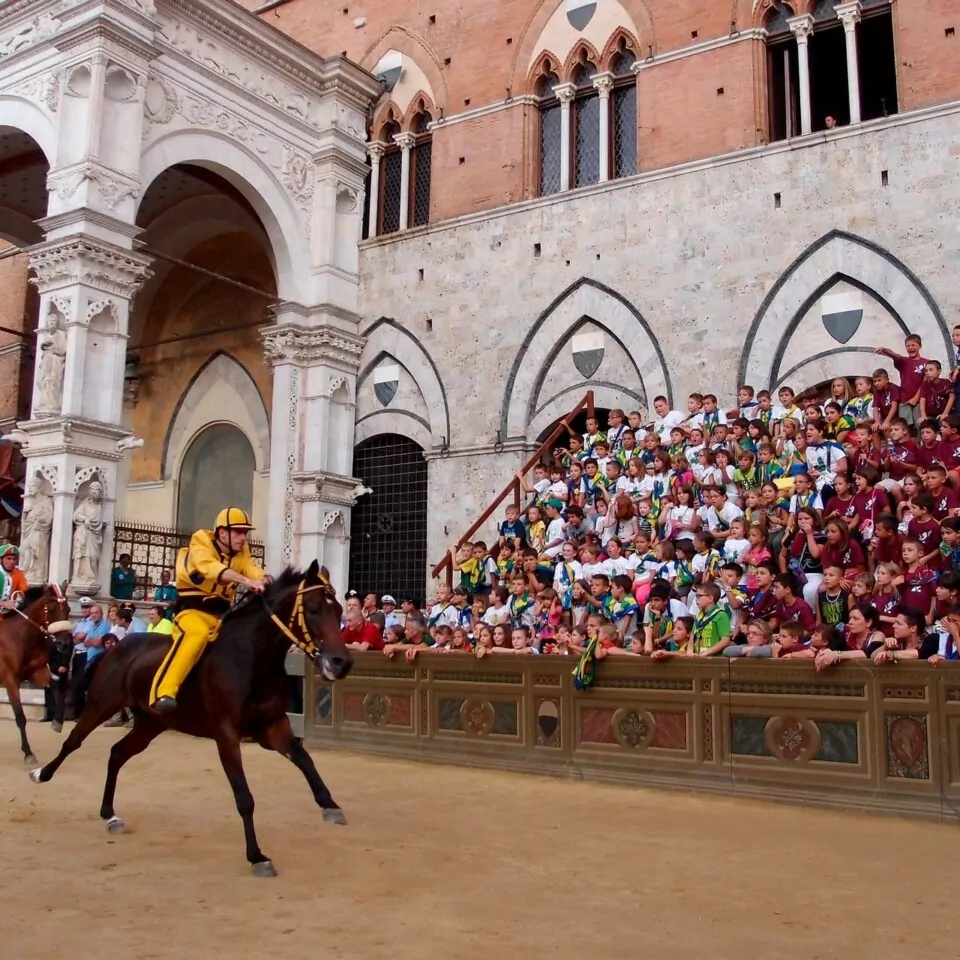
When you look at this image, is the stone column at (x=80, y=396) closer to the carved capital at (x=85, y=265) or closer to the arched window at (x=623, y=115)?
the carved capital at (x=85, y=265)

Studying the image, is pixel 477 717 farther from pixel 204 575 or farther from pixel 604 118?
pixel 604 118

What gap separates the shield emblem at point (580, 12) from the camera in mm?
19234

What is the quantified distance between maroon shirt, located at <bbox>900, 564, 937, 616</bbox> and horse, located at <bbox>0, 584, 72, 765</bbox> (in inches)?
315

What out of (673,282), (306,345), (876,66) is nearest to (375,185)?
(306,345)

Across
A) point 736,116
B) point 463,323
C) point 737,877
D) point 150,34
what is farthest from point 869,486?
point 150,34

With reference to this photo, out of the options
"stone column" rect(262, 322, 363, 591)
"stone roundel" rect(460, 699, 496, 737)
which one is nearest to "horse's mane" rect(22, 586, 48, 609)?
"stone roundel" rect(460, 699, 496, 737)

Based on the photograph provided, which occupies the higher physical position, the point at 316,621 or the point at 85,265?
the point at 85,265

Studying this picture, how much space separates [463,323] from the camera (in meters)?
20.0

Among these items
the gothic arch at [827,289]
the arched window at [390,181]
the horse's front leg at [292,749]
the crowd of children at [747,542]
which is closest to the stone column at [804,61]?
the gothic arch at [827,289]

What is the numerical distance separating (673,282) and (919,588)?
974cm

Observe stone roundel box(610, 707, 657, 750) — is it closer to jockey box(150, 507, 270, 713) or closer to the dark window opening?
jockey box(150, 507, 270, 713)

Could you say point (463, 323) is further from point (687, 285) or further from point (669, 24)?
point (669, 24)

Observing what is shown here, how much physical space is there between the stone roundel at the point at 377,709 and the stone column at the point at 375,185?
41.3 ft

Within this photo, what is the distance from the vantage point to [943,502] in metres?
9.84
